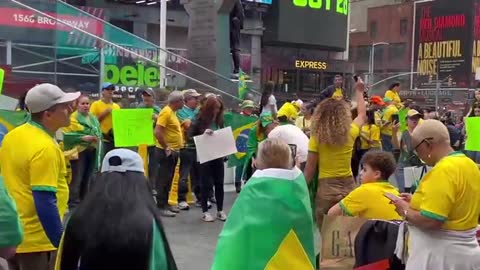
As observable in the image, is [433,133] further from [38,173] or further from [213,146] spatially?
[213,146]

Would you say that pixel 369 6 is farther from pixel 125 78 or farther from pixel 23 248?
Result: pixel 23 248

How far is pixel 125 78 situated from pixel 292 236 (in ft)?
40.2

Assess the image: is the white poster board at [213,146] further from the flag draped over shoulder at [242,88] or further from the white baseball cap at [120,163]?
the flag draped over shoulder at [242,88]

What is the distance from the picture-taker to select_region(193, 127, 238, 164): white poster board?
932 centimetres

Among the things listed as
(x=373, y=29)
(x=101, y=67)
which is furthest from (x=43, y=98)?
(x=373, y=29)

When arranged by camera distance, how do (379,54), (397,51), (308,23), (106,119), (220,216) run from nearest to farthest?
(220,216) < (106,119) < (308,23) < (397,51) < (379,54)

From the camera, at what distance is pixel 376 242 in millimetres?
4551

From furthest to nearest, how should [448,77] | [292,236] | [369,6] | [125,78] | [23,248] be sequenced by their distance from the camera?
[369,6], [448,77], [125,78], [23,248], [292,236]

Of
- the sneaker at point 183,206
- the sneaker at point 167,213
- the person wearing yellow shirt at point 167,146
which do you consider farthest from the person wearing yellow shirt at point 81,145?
the sneaker at point 183,206

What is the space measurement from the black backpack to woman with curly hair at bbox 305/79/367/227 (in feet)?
5.82

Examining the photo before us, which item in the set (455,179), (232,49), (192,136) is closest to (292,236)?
(455,179)

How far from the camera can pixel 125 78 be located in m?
15.7

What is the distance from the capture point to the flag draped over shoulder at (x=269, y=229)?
3.83 m

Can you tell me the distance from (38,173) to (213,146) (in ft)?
17.9
